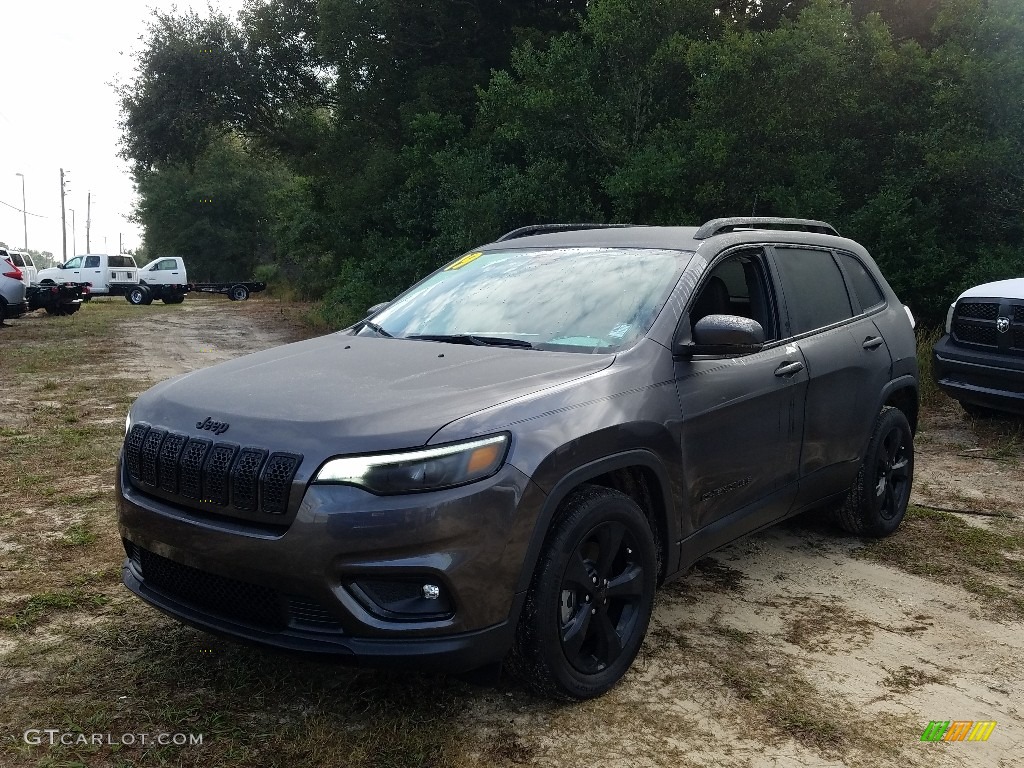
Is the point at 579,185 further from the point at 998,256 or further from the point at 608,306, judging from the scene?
the point at 608,306

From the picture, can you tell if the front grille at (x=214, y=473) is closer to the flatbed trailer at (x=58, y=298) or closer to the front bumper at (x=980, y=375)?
the front bumper at (x=980, y=375)

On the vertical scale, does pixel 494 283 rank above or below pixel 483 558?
above

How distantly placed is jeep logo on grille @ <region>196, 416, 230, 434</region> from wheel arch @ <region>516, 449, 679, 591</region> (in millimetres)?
1074

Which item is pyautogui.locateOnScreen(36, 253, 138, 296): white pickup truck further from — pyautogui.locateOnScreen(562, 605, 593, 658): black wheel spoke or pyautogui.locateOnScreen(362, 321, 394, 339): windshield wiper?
pyautogui.locateOnScreen(562, 605, 593, 658): black wheel spoke

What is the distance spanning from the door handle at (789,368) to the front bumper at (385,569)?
1.75m

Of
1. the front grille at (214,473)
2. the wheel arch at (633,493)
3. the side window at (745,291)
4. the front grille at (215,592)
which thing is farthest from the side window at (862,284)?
the front grille at (215,592)

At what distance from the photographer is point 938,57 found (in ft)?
38.4

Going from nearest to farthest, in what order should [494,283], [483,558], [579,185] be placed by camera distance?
[483,558] → [494,283] → [579,185]

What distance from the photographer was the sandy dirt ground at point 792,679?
3053 mm

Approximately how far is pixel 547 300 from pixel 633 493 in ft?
3.23

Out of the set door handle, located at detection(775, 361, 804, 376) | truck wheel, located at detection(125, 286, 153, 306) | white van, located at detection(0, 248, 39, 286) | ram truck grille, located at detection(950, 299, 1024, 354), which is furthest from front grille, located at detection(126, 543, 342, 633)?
truck wheel, located at detection(125, 286, 153, 306)

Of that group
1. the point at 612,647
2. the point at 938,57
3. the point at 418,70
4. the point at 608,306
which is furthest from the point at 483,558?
the point at 418,70

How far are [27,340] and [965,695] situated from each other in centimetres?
1858

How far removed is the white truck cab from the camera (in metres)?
35.9
